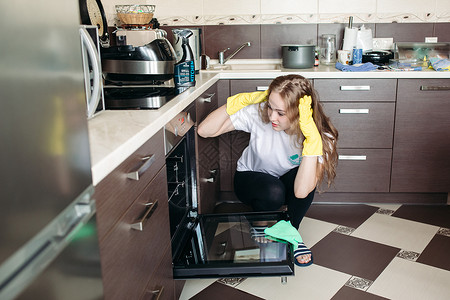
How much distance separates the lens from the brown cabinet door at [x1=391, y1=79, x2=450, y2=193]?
2.80 metres

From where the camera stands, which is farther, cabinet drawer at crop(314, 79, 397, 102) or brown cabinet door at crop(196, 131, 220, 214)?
cabinet drawer at crop(314, 79, 397, 102)

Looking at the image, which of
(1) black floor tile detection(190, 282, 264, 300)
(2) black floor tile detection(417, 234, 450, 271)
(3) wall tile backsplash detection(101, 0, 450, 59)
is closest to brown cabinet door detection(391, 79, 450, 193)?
(2) black floor tile detection(417, 234, 450, 271)

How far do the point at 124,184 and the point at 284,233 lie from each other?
995 millimetres

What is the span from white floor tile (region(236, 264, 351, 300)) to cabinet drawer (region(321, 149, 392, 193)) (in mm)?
890

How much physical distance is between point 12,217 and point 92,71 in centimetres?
101

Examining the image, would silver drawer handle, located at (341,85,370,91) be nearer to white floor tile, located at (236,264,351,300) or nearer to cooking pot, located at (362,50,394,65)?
cooking pot, located at (362,50,394,65)

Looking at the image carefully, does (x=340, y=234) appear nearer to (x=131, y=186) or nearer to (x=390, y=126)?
(x=390, y=126)

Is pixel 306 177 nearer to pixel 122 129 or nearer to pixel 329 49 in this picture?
pixel 122 129

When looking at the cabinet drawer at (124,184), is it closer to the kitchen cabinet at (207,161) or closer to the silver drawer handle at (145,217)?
the silver drawer handle at (145,217)

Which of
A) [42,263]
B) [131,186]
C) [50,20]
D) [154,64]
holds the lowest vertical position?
[131,186]

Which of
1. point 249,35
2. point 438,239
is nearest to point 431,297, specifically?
point 438,239

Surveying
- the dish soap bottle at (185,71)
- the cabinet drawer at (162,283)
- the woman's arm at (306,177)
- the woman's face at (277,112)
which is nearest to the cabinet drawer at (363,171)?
the woman's arm at (306,177)

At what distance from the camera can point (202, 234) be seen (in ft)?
6.80

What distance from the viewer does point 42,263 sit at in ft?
2.24
